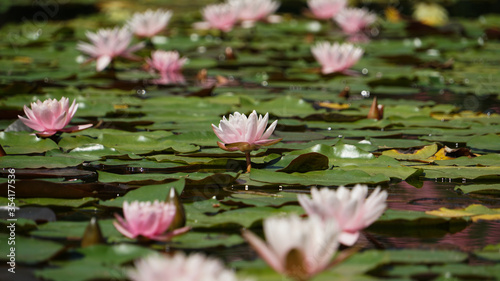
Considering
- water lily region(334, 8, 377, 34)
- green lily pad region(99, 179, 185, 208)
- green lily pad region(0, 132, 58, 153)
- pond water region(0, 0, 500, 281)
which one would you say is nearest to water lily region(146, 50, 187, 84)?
pond water region(0, 0, 500, 281)

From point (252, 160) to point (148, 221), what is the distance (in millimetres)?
1056

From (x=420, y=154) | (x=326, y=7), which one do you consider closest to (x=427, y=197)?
(x=420, y=154)

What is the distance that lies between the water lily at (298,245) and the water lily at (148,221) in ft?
1.45

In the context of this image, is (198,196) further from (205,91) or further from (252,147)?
(205,91)

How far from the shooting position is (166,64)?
512 centimetres

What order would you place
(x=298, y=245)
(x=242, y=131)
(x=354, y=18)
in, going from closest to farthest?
(x=298, y=245) < (x=242, y=131) < (x=354, y=18)

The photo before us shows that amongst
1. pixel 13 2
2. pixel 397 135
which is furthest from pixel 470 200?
pixel 13 2

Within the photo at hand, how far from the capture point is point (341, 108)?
404 centimetres

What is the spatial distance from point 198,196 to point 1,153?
91 centimetres

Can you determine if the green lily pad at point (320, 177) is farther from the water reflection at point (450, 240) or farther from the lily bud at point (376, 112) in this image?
the lily bud at point (376, 112)

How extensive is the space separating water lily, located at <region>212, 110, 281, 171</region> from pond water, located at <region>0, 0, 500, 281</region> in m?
0.11

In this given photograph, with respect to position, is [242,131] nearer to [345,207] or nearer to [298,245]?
[345,207]

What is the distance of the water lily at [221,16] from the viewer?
6652 millimetres

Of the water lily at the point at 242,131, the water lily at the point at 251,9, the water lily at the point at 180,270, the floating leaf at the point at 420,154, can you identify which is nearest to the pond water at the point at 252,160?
the floating leaf at the point at 420,154
